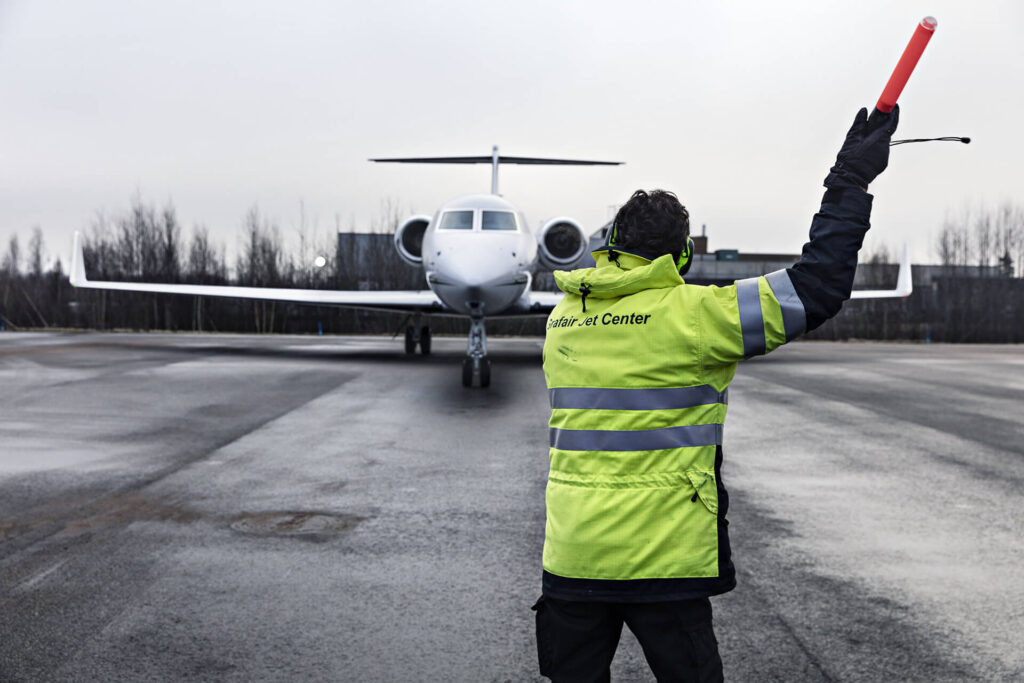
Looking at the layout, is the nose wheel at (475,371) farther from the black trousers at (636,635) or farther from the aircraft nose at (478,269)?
the black trousers at (636,635)

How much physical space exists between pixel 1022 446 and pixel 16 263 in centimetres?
6900

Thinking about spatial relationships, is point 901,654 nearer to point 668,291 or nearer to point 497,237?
point 668,291

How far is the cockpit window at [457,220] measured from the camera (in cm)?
1542

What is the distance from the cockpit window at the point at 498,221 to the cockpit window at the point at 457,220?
270mm

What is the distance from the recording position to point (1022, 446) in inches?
362

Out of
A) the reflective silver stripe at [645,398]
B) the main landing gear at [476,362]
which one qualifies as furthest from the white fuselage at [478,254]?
the reflective silver stripe at [645,398]

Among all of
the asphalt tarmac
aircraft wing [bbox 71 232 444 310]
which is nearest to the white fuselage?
the asphalt tarmac

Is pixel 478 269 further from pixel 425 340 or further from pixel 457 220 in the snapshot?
pixel 425 340

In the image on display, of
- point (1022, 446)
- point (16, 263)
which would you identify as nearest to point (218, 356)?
point (1022, 446)

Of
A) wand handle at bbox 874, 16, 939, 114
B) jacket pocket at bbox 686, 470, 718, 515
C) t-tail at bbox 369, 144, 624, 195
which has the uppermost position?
t-tail at bbox 369, 144, 624, 195

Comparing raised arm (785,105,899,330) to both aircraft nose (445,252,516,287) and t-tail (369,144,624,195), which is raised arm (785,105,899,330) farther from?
t-tail (369,144,624,195)

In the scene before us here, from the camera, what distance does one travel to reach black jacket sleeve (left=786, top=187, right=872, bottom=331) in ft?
7.41

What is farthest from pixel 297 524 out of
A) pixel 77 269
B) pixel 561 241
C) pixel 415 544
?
pixel 77 269

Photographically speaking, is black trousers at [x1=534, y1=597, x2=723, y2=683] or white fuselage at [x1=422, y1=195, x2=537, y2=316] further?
white fuselage at [x1=422, y1=195, x2=537, y2=316]
